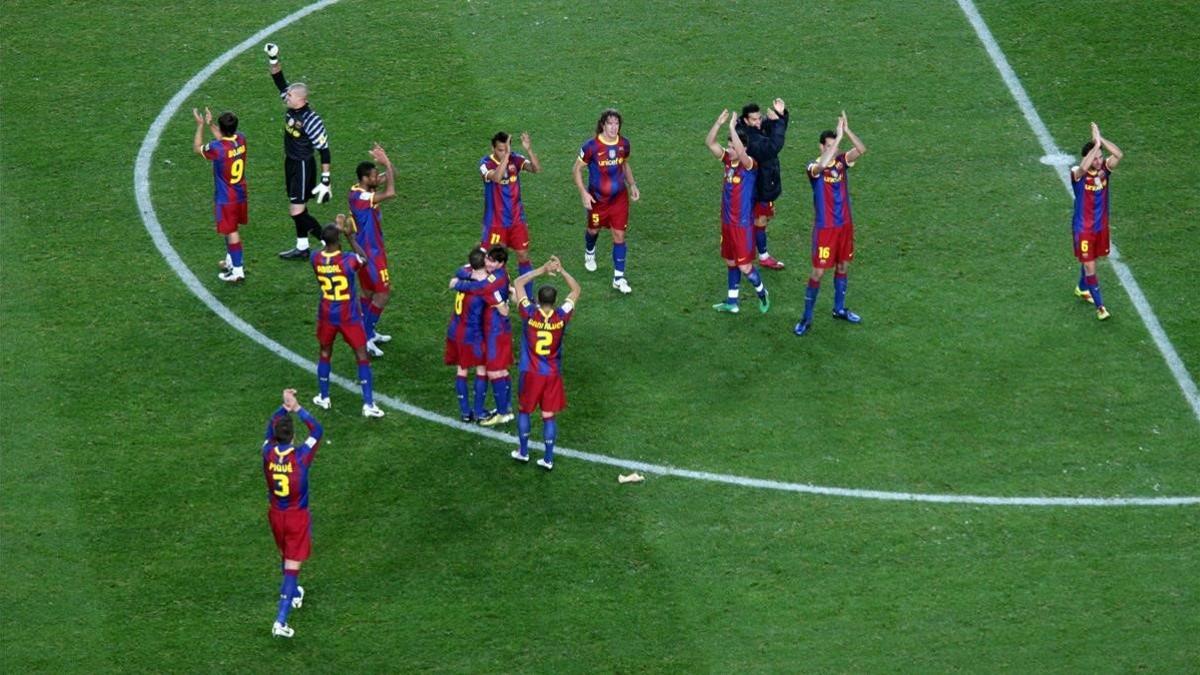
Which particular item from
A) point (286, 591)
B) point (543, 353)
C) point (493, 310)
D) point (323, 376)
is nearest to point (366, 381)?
point (323, 376)

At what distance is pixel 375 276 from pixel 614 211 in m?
2.93

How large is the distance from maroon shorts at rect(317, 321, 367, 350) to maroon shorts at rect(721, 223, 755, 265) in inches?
168

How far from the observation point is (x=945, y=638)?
17797 millimetres

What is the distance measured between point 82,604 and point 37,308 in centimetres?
508

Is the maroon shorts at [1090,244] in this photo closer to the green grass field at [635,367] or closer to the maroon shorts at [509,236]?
the green grass field at [635,367]

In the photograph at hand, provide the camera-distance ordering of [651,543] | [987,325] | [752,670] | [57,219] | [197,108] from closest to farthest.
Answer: [752,670], [651,543], [987,325], [57,219], [197,108]

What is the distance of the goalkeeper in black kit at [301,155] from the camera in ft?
74.3

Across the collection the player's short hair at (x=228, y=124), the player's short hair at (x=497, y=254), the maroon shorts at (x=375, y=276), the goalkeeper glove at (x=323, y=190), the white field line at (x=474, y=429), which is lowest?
the white field line at (x=474, y=429)

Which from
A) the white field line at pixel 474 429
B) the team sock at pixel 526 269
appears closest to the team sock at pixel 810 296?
the white field line at pixel 474 429

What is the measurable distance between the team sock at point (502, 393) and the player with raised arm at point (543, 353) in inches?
27.6

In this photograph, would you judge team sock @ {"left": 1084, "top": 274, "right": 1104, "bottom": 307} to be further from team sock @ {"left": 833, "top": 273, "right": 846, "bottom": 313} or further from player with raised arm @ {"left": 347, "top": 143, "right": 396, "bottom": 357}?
player with raised arm @ {"left": 347, "top": 143, "right": 396, "bottom": 357}

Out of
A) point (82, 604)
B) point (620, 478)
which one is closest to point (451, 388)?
point (620, 478)

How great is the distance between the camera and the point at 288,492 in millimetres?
17562

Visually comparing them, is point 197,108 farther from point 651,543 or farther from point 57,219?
point 651,543
